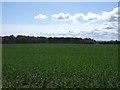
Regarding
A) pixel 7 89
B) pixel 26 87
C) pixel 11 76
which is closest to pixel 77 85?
pixel 26 87

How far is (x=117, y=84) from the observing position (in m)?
9.26

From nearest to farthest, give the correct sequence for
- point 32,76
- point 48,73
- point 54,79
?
point 54,79 → point 32,76 → point 48,73

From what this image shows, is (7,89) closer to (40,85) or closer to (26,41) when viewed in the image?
(40,85)

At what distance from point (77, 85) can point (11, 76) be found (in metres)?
4.04

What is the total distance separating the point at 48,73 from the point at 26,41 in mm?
83423

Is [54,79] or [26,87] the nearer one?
[26,87]

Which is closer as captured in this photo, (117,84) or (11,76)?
(117,84)

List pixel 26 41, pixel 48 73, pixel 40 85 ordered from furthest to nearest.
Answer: pixel 26 41 → pixel 48 73 → pixel 40 85

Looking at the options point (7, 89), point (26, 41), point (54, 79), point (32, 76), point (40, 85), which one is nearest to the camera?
point (7, 89)

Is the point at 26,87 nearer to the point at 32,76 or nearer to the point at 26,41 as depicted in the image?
the point at 32,76

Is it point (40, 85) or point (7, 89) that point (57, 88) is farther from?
point (7, 89)

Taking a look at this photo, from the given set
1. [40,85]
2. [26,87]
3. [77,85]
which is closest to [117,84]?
[77,85]

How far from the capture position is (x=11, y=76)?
1087 cm

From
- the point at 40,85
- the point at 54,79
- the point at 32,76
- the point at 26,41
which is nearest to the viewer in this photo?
the point at 40,85
